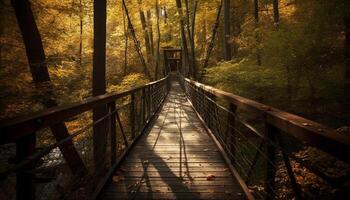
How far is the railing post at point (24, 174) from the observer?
1.67 meters

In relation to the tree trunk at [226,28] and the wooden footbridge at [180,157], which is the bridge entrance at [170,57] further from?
the wooden footbridge at [180,157]

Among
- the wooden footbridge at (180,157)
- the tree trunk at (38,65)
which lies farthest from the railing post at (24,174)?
the tree trunk at (38,65)

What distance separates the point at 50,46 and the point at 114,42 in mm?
15106

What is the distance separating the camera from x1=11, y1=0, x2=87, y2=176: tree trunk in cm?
677

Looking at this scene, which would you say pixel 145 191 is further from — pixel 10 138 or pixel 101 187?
pixel 10 138

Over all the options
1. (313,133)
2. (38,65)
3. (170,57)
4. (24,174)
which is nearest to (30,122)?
(24,174)

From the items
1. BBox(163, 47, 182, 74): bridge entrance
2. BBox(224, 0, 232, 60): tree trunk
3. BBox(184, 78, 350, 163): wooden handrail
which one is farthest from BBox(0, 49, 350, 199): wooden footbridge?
BBox(163, 47, 182, 74): bridge entrance

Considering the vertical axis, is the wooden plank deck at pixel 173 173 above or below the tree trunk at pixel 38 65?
below

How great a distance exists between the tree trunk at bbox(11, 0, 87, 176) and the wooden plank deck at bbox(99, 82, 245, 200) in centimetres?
229

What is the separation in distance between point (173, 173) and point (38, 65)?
5.04m

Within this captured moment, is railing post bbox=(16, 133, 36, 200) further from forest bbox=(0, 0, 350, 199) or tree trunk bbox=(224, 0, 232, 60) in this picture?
tree trunk bbox=(224, 0, 232, 60)

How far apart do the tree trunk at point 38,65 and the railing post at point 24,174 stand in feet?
17.0

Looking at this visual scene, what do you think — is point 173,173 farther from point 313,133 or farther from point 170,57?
point 170,57

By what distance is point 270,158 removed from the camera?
2318mm
